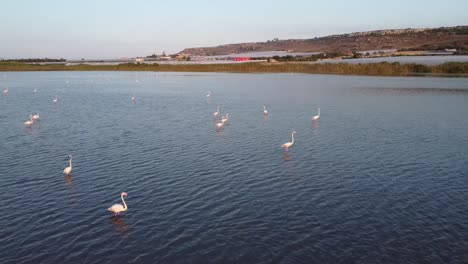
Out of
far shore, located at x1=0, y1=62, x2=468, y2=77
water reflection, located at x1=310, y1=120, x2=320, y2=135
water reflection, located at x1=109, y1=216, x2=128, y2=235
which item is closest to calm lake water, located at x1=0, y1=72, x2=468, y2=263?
water reflection, located at x1=109, y1=216, x2=128, y2=235

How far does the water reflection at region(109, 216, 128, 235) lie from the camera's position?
1490 centimetres

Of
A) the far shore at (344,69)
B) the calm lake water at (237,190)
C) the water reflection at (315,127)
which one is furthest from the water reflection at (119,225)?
the far shore at (344,69)

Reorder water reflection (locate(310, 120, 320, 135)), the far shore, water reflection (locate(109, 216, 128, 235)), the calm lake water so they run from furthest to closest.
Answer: the far shore → water reflection (locate(310, 120, 320, 135)) → water reflection (locate(109, 216, 128, 235)) → the calm lake water

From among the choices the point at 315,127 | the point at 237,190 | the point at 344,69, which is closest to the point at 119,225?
the point at 237,190

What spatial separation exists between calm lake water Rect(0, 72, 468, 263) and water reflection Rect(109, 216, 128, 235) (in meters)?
0.08

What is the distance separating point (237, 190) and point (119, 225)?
5503 mm

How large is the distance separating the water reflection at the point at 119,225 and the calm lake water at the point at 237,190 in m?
0.08

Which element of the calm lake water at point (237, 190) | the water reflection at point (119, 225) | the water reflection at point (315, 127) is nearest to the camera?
the calm lake water at point (237, 190)

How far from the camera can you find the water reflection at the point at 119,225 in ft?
48.9

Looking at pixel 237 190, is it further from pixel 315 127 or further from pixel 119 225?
pixel 315 127

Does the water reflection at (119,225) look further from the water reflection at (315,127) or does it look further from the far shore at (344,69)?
the far shore at (344,69)

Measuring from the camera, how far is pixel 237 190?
746 inches

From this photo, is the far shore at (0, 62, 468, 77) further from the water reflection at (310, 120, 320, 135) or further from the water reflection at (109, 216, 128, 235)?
the water reflection at (109, 216, 128, 235)

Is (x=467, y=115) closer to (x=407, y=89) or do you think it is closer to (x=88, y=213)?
(x=407, y=89)
